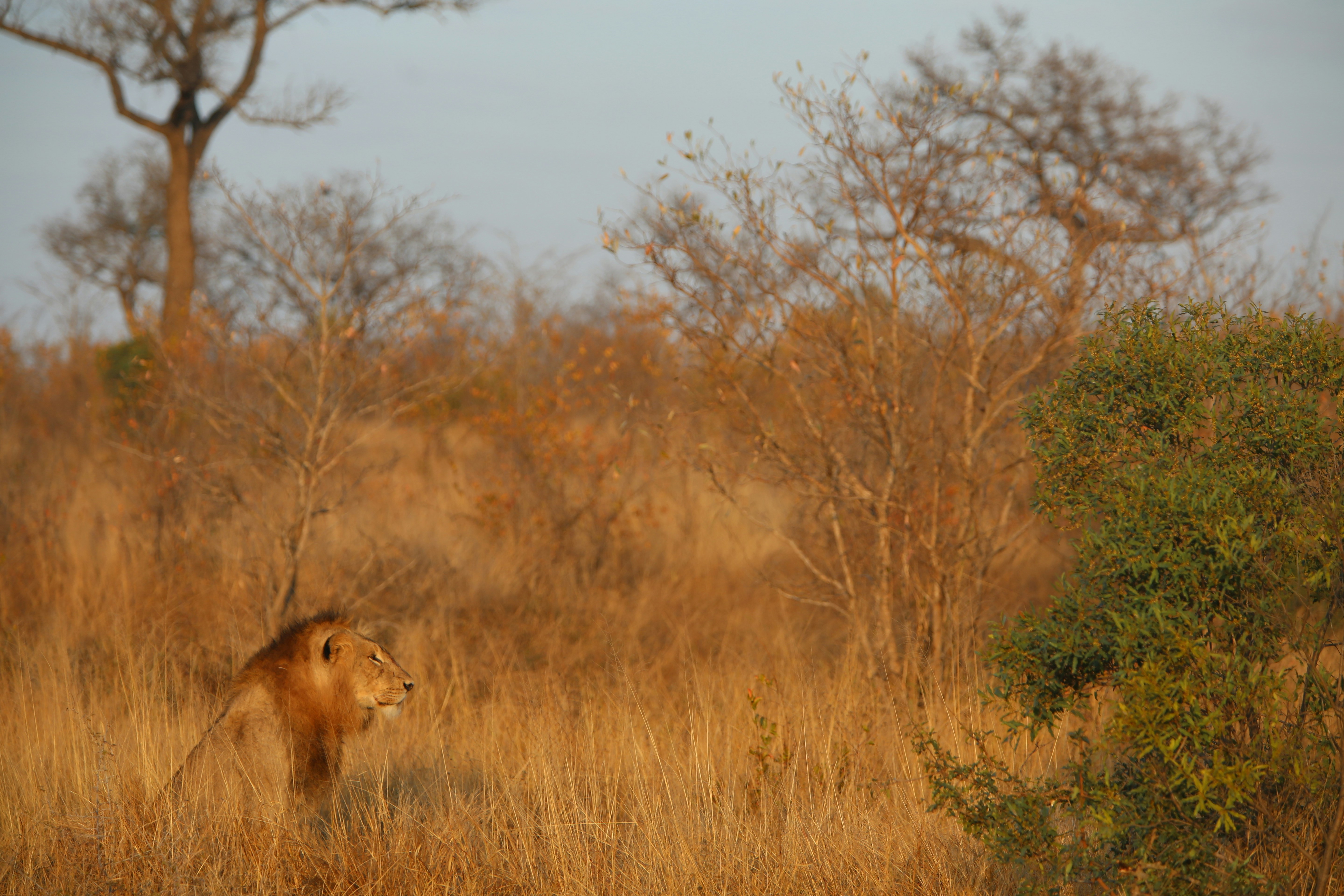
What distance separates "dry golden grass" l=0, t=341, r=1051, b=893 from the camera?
3266mm

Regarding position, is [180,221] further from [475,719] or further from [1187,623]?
[1187,623]

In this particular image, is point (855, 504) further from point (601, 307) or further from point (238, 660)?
point (601, 307)

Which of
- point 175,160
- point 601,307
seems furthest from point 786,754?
point 601,307

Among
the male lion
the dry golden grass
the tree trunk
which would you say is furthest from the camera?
the tree trunk

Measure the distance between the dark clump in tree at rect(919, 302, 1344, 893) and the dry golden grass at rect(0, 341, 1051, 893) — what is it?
0.62m

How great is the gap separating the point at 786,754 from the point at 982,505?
2024 mm

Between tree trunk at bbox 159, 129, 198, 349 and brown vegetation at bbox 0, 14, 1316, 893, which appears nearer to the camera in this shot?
brown vegetation at bbox 0, 14, 1316, 893

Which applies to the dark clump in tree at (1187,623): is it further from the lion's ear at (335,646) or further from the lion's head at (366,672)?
the lion's ear at (335,646)

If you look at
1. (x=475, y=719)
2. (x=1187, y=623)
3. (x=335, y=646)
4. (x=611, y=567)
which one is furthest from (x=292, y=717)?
(x=611, y=567)

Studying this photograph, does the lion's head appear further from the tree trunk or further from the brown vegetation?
the tree trunk

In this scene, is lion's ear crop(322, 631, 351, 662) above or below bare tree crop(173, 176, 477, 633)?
below

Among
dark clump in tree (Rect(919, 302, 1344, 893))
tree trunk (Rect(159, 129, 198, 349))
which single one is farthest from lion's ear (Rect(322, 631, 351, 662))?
tree trunk (Rect(159, 129, 198, 349))

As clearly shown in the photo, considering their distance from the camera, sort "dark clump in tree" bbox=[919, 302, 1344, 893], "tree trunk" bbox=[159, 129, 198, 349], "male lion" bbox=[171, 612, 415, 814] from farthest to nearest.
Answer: "tree trunk" bbox=[159, 129, 198, 349] < "male lion" bbox=[171, 612, 415, 814] < "dark clump in tree" bbox=[919, 302, 1344, 893]

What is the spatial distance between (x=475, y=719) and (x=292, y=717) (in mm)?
1736
